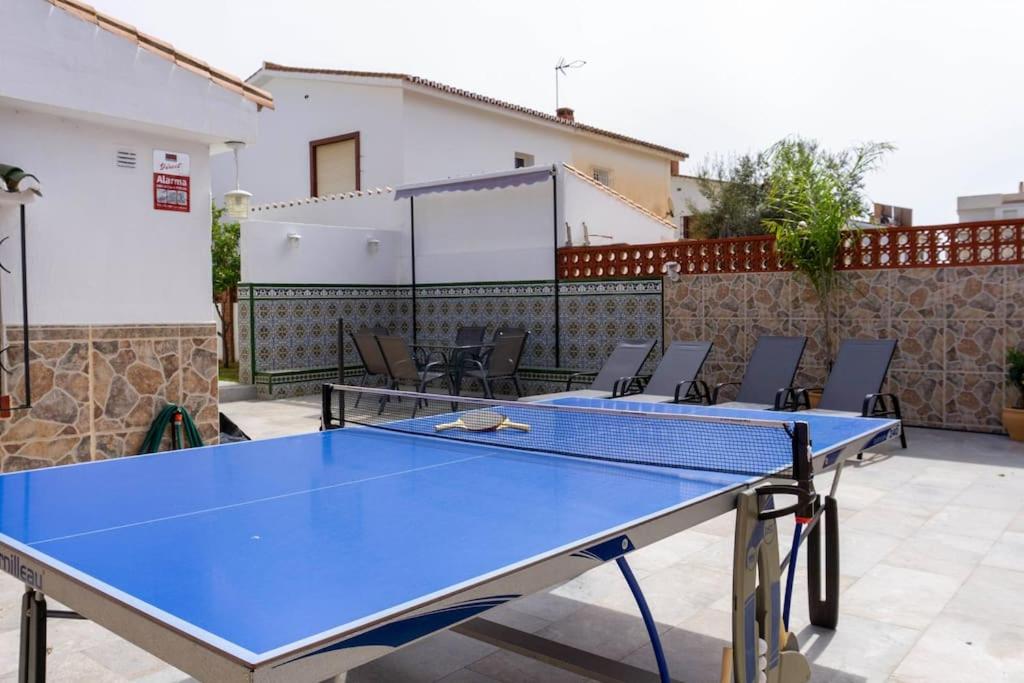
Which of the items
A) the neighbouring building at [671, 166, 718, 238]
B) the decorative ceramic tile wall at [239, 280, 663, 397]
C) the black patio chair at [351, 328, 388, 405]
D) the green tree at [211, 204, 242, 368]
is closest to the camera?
the black patio chair at [351, 328, 388, 405]

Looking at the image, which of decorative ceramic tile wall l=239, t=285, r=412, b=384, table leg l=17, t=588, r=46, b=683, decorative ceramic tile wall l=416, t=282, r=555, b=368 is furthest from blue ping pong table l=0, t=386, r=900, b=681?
decorative ceramic tile wall l=239, t=285, r=412, b=384

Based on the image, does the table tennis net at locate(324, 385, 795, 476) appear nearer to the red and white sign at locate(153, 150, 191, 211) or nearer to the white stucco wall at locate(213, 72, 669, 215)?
the red and white sign at locate(153, 150, 191, 211)

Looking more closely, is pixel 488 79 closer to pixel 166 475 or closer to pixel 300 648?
pixel 166 475

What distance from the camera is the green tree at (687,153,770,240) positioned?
2311cm

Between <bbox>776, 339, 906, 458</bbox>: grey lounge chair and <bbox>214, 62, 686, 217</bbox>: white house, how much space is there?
9548 millimetres

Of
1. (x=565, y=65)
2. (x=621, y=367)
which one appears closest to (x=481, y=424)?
(x=621, y=367)

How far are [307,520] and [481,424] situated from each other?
71.1 inches

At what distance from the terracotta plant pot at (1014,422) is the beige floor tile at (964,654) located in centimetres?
519

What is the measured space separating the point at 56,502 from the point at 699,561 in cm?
330

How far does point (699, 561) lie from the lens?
4633 millimetres

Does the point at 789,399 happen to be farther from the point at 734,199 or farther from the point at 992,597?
the point at 734,199

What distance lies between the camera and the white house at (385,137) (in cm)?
1582

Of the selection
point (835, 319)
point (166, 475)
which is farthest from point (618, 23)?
point (166, 475)

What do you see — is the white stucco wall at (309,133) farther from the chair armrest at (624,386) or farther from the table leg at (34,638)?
the table leg at (34,638)
